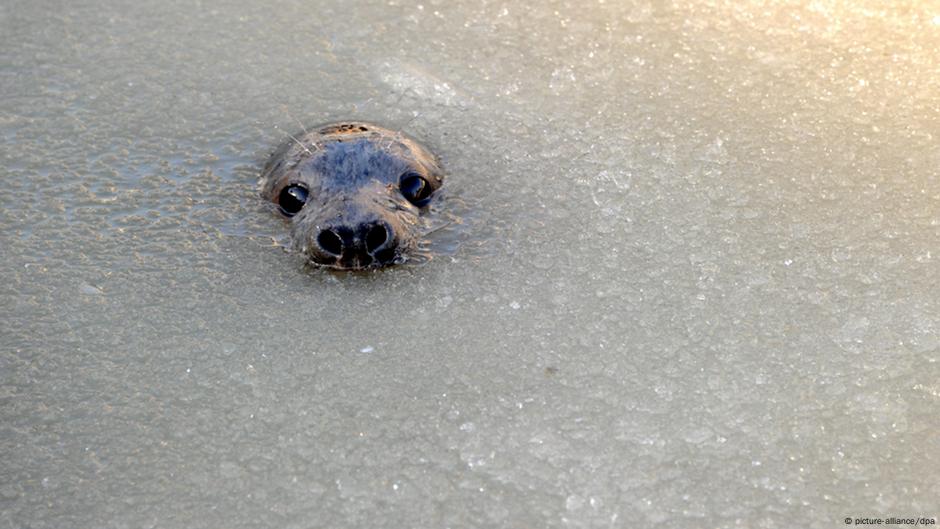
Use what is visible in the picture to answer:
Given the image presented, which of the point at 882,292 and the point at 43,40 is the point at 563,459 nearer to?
the point at 882,292

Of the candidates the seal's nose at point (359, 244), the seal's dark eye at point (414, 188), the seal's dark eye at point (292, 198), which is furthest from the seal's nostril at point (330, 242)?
the seal's dark eye at point (414, 188)

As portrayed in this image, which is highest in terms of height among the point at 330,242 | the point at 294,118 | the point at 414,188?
the point at 294,118

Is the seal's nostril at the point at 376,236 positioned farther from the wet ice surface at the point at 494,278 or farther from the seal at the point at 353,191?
the wet ice surface at the point at 494,278

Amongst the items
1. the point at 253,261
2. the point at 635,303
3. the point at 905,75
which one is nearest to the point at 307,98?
the point at 253,261

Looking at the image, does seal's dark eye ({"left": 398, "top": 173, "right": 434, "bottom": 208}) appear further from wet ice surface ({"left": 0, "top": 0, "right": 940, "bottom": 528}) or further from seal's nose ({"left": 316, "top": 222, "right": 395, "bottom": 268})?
seal's nose ({"left": 316, "top": 222, "right": 395, "bottom": 268})

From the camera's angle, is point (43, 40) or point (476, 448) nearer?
point (476, 448)

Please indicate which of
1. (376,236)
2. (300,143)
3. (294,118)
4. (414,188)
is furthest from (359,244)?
(294,118)

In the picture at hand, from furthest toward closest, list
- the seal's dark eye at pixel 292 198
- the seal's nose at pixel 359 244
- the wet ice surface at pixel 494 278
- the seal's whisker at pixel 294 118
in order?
the seal's whisker at pixel 294 118, the seal's dark eye at pixel 292 198, the seal's nose at pixel 359 244, the wet ice surface at pixel 494 278

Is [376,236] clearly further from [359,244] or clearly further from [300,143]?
[300,143]
